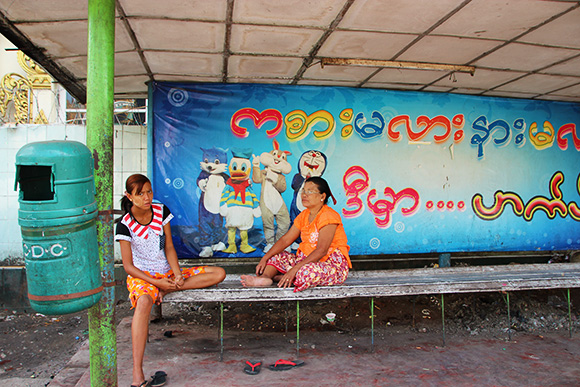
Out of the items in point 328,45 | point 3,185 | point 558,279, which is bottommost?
point 558,279

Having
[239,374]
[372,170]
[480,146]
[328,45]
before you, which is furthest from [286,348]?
[480,146]

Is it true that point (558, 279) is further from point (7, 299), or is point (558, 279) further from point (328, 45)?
point (7, 299)

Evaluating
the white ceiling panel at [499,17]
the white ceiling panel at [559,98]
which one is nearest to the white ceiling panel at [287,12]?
the white ceiling panel at [499,17]

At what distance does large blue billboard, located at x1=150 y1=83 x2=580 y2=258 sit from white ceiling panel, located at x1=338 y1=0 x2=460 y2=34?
1.77 metres

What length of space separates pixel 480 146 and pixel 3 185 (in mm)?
6805

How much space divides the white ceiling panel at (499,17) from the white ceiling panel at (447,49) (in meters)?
0.14

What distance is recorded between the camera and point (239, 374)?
329 cm

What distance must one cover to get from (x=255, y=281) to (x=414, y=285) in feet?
4.99

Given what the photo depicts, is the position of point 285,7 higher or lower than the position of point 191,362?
higher

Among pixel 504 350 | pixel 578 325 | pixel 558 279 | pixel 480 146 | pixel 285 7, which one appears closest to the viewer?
pixel 285 7

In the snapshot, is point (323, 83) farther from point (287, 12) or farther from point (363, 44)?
point (287, 12)

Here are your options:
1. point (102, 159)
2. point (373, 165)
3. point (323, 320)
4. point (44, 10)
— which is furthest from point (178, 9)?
point (323, 320)

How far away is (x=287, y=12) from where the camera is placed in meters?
3.23

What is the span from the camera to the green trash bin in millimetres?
2230
